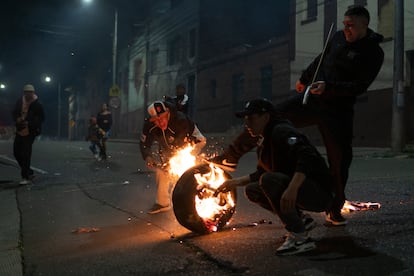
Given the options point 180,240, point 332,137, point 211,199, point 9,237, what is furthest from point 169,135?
point 332,137

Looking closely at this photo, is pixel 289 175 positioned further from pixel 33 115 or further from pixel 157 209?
pixel 33 115

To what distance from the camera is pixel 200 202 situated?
14.5 ft

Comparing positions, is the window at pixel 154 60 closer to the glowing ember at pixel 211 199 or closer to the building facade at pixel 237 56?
the building facade at pixel 237 56

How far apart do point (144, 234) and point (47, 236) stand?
1.01m

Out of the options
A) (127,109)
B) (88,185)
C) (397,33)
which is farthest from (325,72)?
(127,109)

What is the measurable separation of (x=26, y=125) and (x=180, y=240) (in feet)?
18.8

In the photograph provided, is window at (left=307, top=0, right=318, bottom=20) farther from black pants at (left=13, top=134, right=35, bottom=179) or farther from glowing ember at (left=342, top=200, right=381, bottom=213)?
glowing ember at (left=342, top=200, right=381, bottom=213)

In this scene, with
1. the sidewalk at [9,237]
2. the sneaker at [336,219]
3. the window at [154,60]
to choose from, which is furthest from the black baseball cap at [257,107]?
the window at [154,60]

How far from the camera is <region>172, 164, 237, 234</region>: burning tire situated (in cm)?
423

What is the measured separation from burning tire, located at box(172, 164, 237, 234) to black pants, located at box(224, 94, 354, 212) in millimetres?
324

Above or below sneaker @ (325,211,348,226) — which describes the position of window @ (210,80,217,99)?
above

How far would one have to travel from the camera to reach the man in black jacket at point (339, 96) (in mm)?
4172

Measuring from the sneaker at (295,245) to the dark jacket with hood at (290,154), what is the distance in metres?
0.41

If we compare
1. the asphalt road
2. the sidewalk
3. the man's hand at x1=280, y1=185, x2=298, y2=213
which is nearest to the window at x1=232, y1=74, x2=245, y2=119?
the asphalt road
